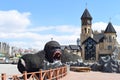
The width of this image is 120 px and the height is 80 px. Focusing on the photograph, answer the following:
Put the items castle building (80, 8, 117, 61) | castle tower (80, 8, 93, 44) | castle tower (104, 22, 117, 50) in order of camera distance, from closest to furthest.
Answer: castle building (80, 8, 117, 61) < castle tower (104, 22, 117, 50) < castle tower (80, 8, 93, 44)

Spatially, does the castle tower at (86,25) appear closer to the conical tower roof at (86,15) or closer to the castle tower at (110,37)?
the conical tower roof at (86,15)

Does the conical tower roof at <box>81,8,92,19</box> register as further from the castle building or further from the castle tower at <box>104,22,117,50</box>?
the castle tower at <box>104,22,117,50</box>

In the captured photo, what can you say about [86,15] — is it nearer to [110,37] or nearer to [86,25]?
[86,25]

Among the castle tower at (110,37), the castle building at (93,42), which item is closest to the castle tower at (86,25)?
the castle building at (93,42)

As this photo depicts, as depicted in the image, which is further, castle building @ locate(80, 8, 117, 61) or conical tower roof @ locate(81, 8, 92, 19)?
conical tower roof @ locate(81, 8, 92, 19)

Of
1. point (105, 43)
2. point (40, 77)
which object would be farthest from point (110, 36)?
point (40, 77)

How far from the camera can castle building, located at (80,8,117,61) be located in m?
89.8

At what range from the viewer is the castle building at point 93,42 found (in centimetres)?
8981

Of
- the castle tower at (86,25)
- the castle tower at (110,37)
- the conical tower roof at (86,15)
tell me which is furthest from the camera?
the conical tower roof at (86,15)

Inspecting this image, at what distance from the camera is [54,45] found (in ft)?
123

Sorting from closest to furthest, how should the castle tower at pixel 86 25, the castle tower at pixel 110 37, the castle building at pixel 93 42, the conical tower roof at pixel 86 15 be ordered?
the castle building at pixel 93 42
the castle tower at pixel 110 37
the castle tower at pixel 86 25
the conical tower roof at pixel 86 15

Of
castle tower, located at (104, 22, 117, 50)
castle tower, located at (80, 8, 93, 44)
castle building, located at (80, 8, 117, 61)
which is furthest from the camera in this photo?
castle tower, located at (80, 8, 93, 44)

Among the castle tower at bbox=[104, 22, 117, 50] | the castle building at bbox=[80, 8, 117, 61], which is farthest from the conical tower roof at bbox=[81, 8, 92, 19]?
the castle tower at bbox=[104, 22, 117, 50]

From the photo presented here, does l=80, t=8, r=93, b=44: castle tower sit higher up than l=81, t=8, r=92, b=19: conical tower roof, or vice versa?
l=81, t=8, r=92, b=19: conical tower roof
